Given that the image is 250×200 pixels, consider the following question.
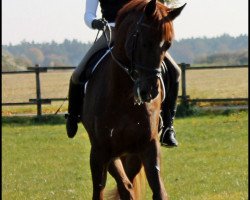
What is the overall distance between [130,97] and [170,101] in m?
1.13

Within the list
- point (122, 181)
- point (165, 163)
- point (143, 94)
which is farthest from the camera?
point (165, 163)

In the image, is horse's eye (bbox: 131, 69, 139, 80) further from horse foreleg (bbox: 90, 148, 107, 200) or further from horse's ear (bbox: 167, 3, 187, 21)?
horse foreleg (bbox: 90, 148, 107, 200)

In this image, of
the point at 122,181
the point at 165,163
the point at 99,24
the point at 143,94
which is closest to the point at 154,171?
the point at 122,181

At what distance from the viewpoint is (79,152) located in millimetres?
13711

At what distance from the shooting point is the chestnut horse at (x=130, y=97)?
5.22 m

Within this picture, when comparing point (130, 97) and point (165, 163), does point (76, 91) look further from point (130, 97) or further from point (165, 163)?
point (165, 163)

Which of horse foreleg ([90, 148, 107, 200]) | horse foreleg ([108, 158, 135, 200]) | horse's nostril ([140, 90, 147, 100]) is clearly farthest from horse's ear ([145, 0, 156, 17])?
horse foreleg ([108, 158, 135, 200])

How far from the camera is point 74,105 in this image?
7.11m

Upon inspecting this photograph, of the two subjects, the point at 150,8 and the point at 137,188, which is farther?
the point at 137,188

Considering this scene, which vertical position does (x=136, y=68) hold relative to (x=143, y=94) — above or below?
above

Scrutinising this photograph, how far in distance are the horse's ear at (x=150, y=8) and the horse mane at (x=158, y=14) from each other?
0.11ft

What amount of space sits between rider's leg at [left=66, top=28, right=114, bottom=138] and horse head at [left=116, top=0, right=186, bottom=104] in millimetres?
1138

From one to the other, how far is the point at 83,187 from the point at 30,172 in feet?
6.91

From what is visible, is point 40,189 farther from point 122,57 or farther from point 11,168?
point 122,57
